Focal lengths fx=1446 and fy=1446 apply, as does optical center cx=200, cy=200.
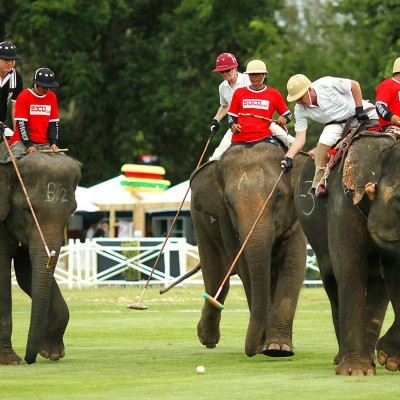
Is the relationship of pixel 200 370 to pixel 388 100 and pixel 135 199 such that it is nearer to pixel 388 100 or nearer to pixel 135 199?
pixel 388 100

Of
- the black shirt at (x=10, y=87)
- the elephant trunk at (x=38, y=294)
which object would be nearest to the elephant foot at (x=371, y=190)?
the elephant trunk at (x=38, y=294)

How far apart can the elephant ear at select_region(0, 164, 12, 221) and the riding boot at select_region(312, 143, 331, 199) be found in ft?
12.0

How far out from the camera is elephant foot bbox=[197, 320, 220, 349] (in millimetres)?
19078

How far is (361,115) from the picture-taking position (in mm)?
15789

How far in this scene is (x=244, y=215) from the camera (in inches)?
689

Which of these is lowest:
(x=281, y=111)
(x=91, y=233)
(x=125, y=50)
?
(x=91, y=233)

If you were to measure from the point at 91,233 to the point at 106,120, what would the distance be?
907 centimetres

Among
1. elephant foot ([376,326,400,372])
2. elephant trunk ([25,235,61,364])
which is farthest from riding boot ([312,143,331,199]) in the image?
elephant trunk ([25,235,61,364])

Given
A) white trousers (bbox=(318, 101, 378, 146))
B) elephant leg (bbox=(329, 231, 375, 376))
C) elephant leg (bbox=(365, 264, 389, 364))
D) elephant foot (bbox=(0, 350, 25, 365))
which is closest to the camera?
elephant leg (bbox=(329, 231, 375, 376))

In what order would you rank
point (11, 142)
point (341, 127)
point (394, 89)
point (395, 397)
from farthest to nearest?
point (11, 142)
point (341, 127)
point (394, 89)
point (395, 397)

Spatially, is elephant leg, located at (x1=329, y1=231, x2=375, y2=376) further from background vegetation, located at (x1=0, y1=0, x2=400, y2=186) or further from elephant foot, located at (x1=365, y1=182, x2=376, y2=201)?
background vegetation, located at (x1=0, y1=0, x2=400, y2=186)

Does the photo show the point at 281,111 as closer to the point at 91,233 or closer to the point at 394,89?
the point at 394,89

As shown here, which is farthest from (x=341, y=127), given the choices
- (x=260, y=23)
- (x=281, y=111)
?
(x=260, y=23)

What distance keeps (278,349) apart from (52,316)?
278cm
